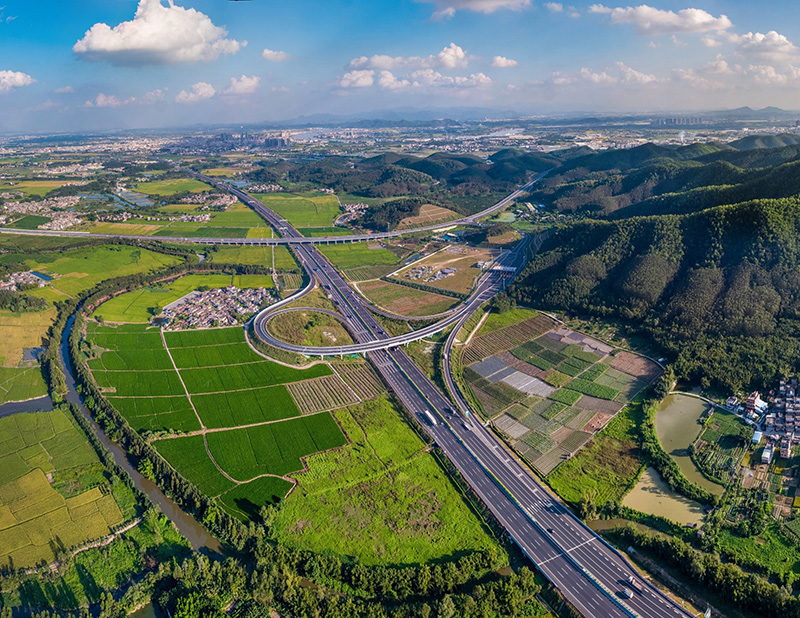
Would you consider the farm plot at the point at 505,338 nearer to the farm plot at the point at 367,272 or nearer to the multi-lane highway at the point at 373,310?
the multi-lane highway at the point at 373,310

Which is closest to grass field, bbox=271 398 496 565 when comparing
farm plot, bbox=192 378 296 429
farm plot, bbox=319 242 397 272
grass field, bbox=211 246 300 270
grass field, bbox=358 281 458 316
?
farm plot, bbox=192 378 296 429

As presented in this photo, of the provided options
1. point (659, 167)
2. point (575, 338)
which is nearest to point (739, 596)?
point (575, 338)

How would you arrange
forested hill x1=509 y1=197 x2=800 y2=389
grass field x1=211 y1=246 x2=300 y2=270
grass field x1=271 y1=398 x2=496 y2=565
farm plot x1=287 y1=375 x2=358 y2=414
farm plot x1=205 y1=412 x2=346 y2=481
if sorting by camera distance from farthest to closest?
grass field x1=211 y1=246 x2=300 y2=270, forested hill x1=509 y1=197 x2=800 y2=389, farm plot x1=287 y1=375 x2=358 y2=414, farm plot x1=205 y1=412 x2=346 y2=481, grass field x1=271 y1=398 x2=496 y2=565

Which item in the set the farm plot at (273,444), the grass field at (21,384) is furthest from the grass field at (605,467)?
the grass field at (21,384)

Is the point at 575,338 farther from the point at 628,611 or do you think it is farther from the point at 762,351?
the point at 628,611

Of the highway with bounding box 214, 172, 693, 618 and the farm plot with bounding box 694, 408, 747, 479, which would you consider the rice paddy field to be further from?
the farm plot with bounding box 694, 408, 747, 479

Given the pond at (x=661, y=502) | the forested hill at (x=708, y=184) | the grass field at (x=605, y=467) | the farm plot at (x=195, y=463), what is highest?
the forested hill at (x=708, y=184)
